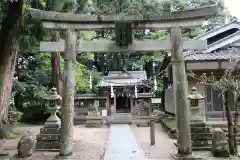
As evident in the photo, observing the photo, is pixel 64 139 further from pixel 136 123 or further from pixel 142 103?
pixel 142 103

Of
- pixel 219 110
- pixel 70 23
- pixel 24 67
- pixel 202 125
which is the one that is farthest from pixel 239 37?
pixel 24 67

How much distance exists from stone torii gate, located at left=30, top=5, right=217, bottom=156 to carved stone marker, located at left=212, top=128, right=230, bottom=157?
6.02 feet

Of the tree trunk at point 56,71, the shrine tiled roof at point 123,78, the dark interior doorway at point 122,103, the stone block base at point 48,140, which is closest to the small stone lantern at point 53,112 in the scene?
the stone block base at point 48,140

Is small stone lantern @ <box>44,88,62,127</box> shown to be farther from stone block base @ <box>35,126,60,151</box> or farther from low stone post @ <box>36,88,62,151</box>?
stone block base @ <box>35,126,60,151</box>

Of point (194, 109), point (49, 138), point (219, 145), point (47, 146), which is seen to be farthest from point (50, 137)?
point (219, 145)

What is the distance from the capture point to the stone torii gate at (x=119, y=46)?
28.0ft

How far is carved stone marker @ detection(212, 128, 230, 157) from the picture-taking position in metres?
9.48

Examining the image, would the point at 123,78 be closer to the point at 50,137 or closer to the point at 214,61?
the point at 214,61

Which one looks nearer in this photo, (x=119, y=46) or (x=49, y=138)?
(x=119, y=46)

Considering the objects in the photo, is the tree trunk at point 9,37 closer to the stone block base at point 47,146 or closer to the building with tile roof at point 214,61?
the stone block base at point 47,146

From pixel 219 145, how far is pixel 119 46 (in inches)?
179

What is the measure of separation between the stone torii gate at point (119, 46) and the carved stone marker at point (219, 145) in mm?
1834

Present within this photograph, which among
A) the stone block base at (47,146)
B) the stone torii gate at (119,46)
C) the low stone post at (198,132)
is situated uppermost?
the stone torii gate at (119,46)

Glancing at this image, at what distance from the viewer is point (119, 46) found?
902 centimetres
